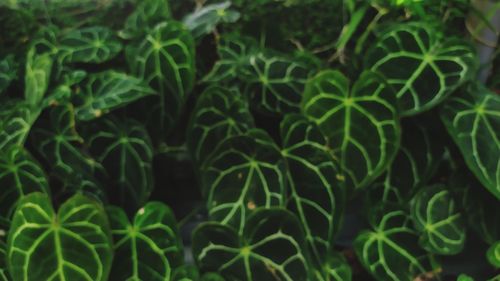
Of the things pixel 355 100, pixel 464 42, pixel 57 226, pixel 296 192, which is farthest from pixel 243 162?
pixel 464 42

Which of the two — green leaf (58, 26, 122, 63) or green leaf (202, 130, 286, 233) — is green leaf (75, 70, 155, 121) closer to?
green leaf (58, 26, 122, 63)

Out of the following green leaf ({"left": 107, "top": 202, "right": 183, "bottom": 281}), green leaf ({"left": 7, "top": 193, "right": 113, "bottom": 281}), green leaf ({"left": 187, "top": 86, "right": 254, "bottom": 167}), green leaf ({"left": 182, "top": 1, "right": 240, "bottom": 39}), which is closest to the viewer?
green leaf ({"left": 7, "top": 193, "right": 113, "bottom": 281})

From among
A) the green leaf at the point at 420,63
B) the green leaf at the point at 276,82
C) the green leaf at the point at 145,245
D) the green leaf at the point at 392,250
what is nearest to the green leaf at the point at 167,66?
the green leaf at the point at 276,82

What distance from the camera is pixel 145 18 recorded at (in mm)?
1383

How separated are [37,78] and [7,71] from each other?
0.16m

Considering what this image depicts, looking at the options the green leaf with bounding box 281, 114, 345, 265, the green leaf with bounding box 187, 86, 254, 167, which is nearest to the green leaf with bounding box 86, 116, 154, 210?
the green leaf with bounding box 187, 86, 254, 167

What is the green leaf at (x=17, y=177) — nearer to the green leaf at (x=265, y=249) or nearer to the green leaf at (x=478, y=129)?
the green leaf at (x=265, y=249)

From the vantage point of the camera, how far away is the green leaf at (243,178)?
3.72ft

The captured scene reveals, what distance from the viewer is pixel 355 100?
45.8 inches

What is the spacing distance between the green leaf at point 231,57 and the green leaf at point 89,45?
10.1 inches

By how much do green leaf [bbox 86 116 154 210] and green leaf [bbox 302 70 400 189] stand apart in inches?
15.9

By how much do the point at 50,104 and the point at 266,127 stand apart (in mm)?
533

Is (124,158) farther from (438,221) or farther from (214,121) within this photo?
(438,221)

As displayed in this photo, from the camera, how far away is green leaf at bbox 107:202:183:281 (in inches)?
43.3
